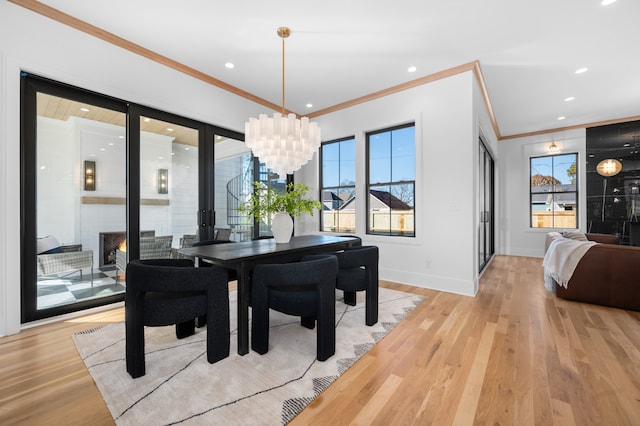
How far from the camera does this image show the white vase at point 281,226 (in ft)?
9.15

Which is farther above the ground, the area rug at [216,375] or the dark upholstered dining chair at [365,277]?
the dark upholstered dining chair at [365,277]

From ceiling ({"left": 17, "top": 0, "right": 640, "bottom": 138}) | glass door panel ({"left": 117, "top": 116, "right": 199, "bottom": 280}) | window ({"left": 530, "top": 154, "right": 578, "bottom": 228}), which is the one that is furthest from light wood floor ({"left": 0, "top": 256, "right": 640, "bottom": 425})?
window ({"left": 530, "top": 154, "right": 578, "bottom": 228})

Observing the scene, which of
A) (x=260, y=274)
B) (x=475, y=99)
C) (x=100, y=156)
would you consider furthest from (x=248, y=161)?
(x=475, y=99)

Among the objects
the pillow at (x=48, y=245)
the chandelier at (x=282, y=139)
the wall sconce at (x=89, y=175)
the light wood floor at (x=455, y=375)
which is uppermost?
the chandelier at (x=282, y=139)

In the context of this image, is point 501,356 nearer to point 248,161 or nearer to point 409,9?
point 409,9

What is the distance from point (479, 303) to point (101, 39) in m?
5.15

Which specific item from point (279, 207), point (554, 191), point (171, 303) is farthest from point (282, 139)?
point (554, 191)

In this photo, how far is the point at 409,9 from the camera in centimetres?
247

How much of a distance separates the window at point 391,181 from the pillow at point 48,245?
3.99 m

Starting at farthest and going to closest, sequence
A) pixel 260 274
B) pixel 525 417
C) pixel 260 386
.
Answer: pixel 260 274, pixel 260 386, pixel 525 417

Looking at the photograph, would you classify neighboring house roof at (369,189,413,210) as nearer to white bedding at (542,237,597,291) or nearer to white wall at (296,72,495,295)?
white wall at (296,72,495,295)

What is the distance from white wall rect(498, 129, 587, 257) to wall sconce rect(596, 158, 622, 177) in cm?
30

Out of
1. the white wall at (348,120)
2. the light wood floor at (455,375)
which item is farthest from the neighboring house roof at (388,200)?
the light wood floor at (455,375)

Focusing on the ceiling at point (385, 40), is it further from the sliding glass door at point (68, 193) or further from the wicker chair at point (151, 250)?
the wicker chair at point (151, 250)
